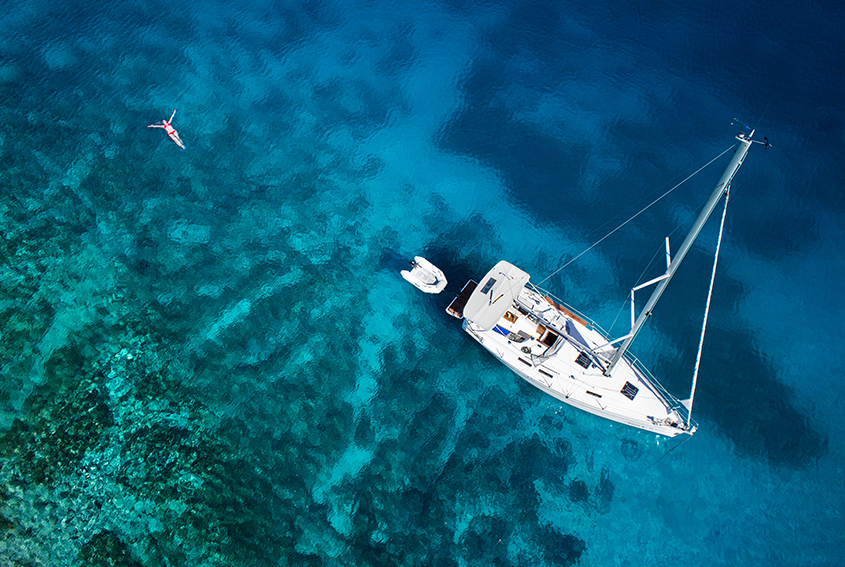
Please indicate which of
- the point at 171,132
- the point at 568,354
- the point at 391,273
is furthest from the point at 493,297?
the point at 171,132

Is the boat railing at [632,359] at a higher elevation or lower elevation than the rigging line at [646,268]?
lower

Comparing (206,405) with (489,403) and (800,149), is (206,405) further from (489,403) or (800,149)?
(800,149)

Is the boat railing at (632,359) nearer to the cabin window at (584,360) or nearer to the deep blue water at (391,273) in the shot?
the deep blue water at (391,273)

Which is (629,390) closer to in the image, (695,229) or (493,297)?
(493,297)

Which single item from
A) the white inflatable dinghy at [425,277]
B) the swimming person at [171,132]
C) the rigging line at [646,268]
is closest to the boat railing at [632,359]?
the rigging line at [646,268]

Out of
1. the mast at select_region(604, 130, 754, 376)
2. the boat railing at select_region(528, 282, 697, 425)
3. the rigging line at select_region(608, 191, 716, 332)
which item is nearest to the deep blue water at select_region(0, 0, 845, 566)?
the rigging line at select_region(608, 191, 716, 332)
